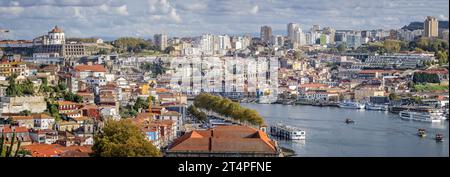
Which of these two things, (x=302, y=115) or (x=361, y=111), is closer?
(x=302, y=115)

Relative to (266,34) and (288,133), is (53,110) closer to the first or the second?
(288,133)

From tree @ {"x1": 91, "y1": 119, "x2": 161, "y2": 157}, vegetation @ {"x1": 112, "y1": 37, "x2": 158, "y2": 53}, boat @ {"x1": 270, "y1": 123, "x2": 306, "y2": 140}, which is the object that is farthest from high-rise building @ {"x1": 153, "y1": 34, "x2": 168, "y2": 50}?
tree @ {"x1": 91, "y1": 119, "x2": 161, "y2": 157}

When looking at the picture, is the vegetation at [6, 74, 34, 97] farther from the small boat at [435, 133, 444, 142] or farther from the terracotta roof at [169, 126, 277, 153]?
the small boat at [435, 133, 444, 142]

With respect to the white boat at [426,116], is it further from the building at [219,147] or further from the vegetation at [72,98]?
the building at [219,147]

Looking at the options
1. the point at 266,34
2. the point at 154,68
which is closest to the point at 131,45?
the point at 154,68

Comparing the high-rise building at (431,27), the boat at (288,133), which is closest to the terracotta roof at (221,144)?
the boat at (288,133)

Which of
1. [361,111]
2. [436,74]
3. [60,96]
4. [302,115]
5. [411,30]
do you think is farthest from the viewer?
[411,30]

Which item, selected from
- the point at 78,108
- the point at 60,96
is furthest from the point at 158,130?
the point at 60,96
